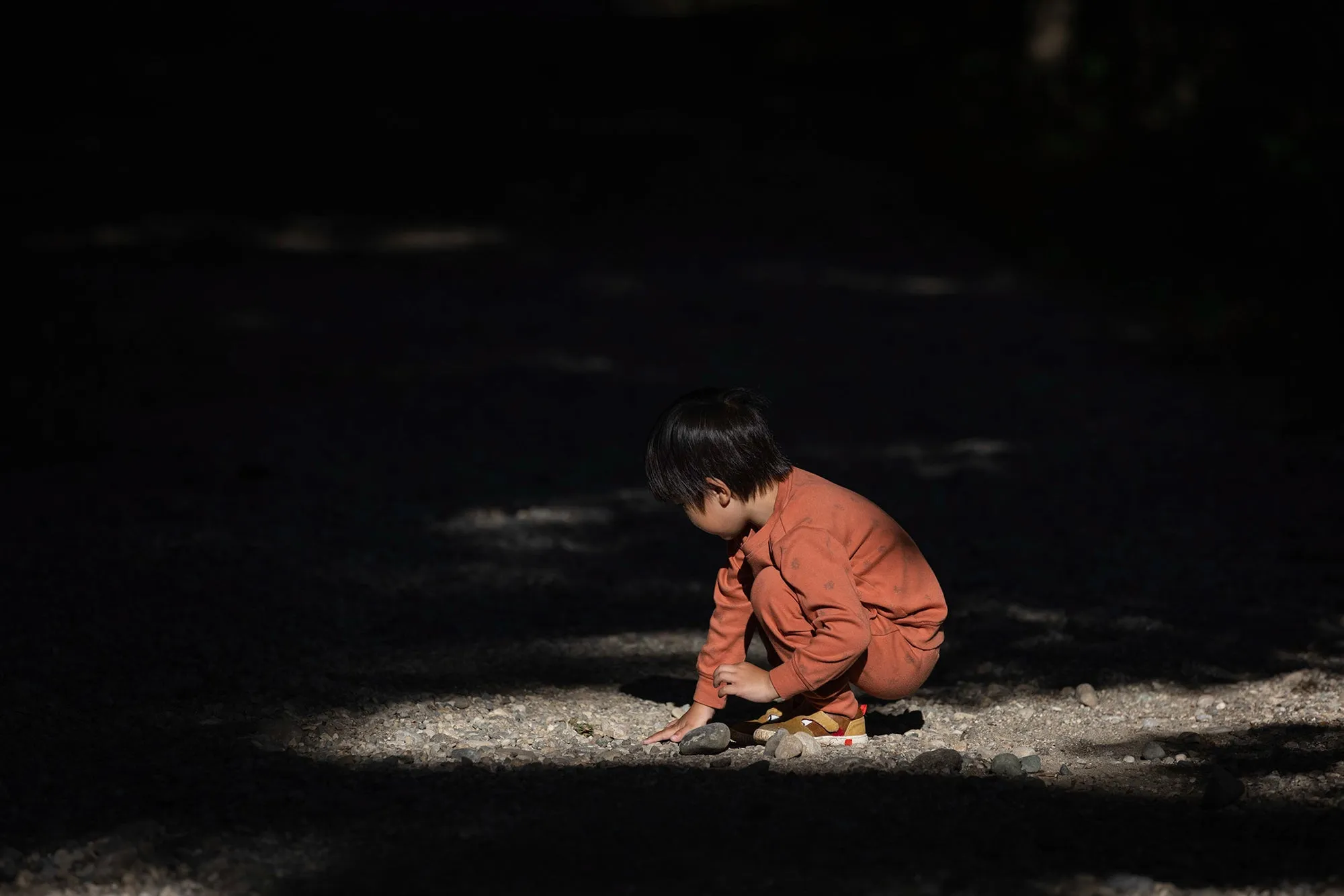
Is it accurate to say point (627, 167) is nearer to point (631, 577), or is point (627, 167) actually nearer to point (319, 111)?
point (319, 111)

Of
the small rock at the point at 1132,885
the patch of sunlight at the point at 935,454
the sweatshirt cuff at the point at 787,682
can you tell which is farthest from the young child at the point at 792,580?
the patch of sunlight at the point at 935,454

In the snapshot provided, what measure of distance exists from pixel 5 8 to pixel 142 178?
3148mm

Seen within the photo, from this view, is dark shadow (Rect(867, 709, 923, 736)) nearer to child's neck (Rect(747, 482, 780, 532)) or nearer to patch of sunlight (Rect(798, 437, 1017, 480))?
child's neck (Rect(747, 482, 780, 532))

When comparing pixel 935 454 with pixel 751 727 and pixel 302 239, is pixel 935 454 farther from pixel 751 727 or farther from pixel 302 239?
pixel 302 239

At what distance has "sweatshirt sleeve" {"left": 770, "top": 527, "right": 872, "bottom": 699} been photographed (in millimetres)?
3271

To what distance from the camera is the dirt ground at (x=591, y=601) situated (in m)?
2.68

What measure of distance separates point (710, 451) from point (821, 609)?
1.46 feet

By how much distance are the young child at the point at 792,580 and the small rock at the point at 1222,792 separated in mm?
784

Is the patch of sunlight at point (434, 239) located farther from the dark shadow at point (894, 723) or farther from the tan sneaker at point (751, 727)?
the tan sneaker at point (751, 727)

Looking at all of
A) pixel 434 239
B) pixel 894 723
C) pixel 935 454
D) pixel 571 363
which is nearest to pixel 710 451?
pixel 894 723

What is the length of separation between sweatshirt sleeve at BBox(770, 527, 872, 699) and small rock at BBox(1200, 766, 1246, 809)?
0.79 meters

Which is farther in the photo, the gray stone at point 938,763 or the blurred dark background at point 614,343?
the blurred dark background at point 614,343

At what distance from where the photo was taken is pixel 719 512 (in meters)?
3.41

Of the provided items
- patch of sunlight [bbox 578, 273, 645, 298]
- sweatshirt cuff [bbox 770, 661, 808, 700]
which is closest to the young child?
sweatshirt cuff [bbox 770, 661, 808, 700]
